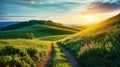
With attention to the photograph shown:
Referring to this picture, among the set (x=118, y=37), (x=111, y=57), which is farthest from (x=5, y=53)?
(x=118, y=37)

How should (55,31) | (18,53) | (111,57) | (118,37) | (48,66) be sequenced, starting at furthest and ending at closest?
(55,31) < (118,37) < (18,53) < (48,66) < (111,57)

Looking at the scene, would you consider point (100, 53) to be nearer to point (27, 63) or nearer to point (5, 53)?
point (27, 63)

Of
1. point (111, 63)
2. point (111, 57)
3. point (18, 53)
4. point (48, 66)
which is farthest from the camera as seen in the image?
point (18, 53)

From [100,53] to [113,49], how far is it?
1.18 meters

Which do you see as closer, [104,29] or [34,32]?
[104,29]

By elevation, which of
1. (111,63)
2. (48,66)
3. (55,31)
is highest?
(111,63)

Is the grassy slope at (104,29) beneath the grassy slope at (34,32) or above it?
above

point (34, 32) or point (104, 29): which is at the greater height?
point (104, 29)

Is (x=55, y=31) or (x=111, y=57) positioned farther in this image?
(x=55, y=31)

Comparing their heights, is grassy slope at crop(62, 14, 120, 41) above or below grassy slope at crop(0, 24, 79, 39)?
above

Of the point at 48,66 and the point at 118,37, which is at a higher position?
the point at 118,37

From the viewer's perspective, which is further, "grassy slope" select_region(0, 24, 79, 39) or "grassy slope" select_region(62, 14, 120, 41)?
"grassy slope" select_region(0, 24, 79, 39)

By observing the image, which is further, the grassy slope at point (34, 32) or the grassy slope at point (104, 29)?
the grassy slope at point (34, 32)

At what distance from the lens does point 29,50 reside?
76.0ft
